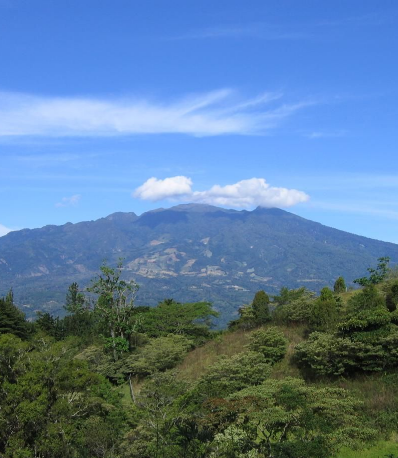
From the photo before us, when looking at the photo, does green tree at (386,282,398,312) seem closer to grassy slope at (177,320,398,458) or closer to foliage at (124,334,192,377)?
grassy slope at (177,320,398,458)

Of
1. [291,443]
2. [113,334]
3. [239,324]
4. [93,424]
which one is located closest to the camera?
[291,443]

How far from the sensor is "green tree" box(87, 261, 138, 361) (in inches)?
1231

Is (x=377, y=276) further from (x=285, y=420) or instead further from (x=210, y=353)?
(x=285, y=420)

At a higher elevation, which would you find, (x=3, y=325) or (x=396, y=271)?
(x=396, y=271)

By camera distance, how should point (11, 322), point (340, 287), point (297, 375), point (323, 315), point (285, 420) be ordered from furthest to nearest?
point (11, 322)
point (340, 287)
point (323, 315)
point (297, 375)
point (285, 420)

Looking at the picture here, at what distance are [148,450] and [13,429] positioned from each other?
577 cm

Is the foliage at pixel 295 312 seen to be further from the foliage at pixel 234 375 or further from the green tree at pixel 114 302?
the green tree at pixel 114 302

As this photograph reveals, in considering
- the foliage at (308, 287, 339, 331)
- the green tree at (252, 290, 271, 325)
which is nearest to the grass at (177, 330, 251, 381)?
the green tree at (252, 290, 271, 325)

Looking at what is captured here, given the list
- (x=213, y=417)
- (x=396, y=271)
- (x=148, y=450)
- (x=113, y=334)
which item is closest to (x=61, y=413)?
(x=148, y=450)

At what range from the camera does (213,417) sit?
40.5 ft

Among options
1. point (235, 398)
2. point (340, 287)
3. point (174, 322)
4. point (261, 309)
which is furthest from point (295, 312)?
point (235, 398)

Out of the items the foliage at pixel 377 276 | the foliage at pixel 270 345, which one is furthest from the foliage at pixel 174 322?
the foliage at pixel 377 276

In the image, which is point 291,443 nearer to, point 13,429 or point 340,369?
point 340,369

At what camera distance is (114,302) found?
105 ft
